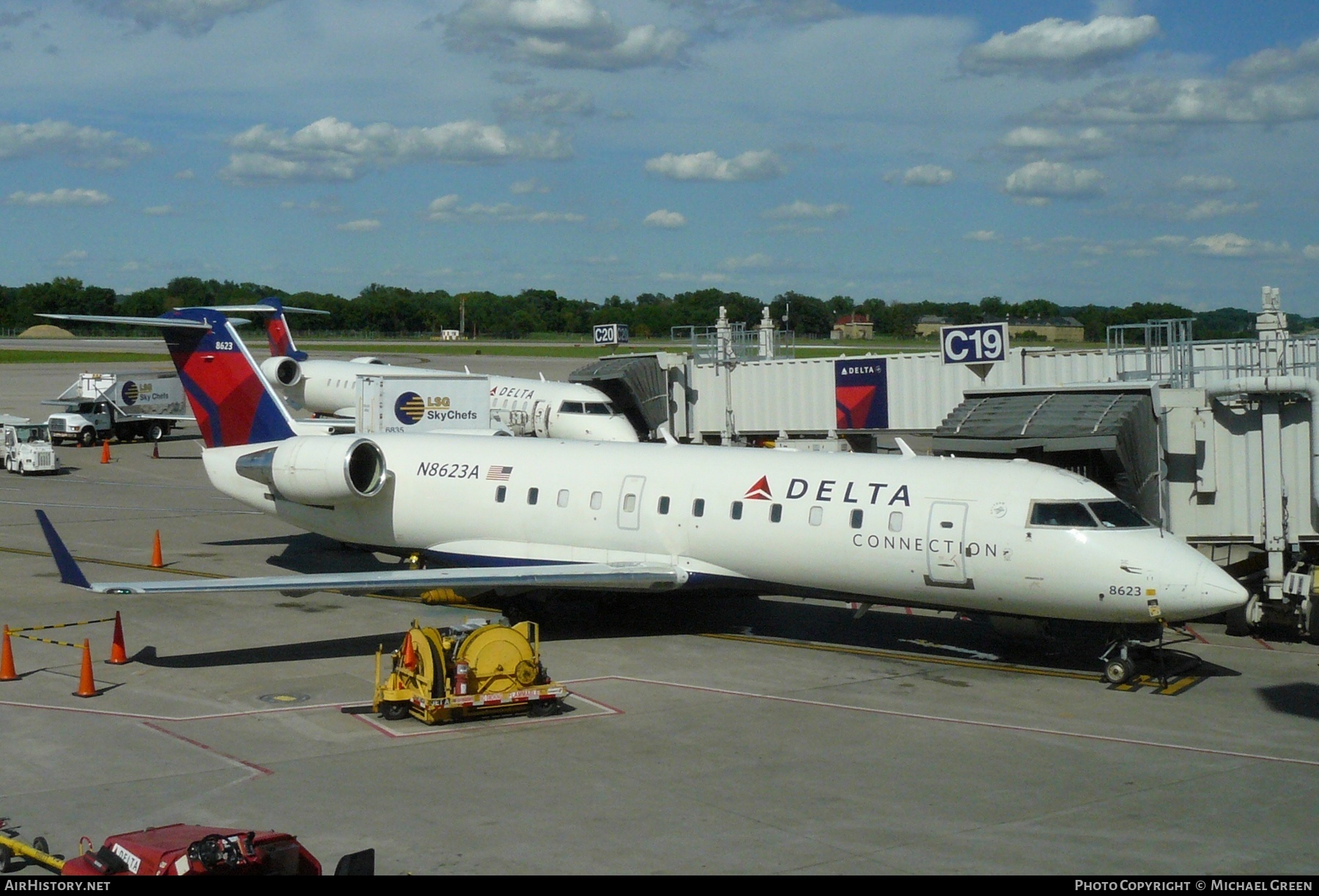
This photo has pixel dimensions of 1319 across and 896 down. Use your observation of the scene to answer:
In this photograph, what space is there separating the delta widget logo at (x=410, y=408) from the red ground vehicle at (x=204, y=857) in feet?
71.3

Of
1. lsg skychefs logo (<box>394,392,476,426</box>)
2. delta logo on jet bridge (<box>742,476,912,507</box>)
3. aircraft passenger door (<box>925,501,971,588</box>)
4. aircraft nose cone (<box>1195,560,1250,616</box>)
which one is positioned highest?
lsg skychefs logo (<box>394,392,476,426</box>)

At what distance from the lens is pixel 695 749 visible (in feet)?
44.8

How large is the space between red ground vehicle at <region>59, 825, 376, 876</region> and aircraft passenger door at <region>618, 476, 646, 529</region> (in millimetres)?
11303

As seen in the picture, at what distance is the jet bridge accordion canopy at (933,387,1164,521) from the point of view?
19203 millimetres

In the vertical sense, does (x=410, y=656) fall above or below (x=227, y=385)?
below

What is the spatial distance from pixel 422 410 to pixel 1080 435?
16593 mm

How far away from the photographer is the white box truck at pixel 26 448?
139 ft

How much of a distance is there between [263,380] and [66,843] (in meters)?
15.1

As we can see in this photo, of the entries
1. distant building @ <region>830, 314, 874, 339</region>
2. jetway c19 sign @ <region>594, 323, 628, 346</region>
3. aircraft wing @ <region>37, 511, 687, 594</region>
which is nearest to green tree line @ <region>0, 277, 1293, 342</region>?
distant building @ <region>830, 314, 874, 339</region>

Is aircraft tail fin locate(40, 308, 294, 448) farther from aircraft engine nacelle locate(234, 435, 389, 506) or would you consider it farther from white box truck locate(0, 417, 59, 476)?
white box truck locate(0, 417, 59, 476)

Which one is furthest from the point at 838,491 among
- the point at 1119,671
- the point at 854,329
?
the point at 854,329

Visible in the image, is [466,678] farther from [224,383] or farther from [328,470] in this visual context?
[224,383]
